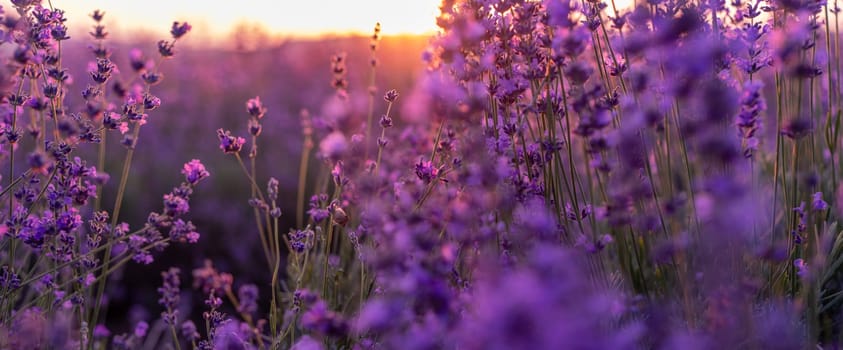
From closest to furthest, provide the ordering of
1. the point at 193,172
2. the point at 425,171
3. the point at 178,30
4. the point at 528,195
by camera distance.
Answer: the point at 528,195
the point at 425,171
the point at 193,172
the point at 178,30

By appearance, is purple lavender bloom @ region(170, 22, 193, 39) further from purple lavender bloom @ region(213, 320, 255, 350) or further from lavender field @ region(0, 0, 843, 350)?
purple lavender bloom @ region(213, 320, 255, 350)

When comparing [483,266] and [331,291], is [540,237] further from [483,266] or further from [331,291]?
[331,291]

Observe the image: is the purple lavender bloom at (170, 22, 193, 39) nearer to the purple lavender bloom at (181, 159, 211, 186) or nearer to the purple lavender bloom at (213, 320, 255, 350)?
the purple lavender bloom at (181, 159, 211, 186)

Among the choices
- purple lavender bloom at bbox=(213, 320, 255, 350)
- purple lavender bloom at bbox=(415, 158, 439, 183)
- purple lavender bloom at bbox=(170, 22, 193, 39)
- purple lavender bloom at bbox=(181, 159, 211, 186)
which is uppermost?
purple lavender bloom at bbox=(170, 22, 193, 39)

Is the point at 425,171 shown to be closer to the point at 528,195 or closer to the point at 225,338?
the point at 528,195

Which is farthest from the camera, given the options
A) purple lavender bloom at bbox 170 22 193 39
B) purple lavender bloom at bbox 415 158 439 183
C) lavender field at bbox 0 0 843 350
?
purple lavender bloom at bbox 170 22 193 39

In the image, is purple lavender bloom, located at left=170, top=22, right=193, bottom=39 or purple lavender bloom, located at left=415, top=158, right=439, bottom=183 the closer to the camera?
purple lavender bloom, located at left=415, top=158, right=439, bottom=183

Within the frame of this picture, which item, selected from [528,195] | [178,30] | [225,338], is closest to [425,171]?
[528,195]

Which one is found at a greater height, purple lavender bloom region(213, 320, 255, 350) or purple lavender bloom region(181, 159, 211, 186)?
purple lavender bloom region(181, 159, 211, 186)

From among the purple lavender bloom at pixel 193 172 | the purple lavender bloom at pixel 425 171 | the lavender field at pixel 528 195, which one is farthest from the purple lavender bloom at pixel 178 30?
the purple lavender bloom at pixel 425 171

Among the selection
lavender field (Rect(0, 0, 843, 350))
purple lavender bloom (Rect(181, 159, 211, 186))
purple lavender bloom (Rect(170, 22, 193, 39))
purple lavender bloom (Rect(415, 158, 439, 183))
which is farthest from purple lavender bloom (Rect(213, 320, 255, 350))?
purple lavender bloom (Rect(170, 22, 193, 39))

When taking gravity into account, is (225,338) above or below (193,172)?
below

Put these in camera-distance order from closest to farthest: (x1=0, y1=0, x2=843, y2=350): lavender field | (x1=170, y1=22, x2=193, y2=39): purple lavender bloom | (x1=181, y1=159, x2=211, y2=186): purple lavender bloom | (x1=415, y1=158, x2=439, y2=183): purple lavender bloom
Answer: (x1=0, y1=0, x2=843, y2=350): lavender field → (x1=415, y1=158, x2=439, y2=183): purple lavender bloom → (x1=181, y1=159, x2=211, y2=186): purple lavender bloom → (x1=170, y1=22, x2=193, y2=39): purple lavender bloom

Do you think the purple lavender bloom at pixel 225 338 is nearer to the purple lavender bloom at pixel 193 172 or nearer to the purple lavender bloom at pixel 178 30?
the purple lavender bloom at pixel 193 172
